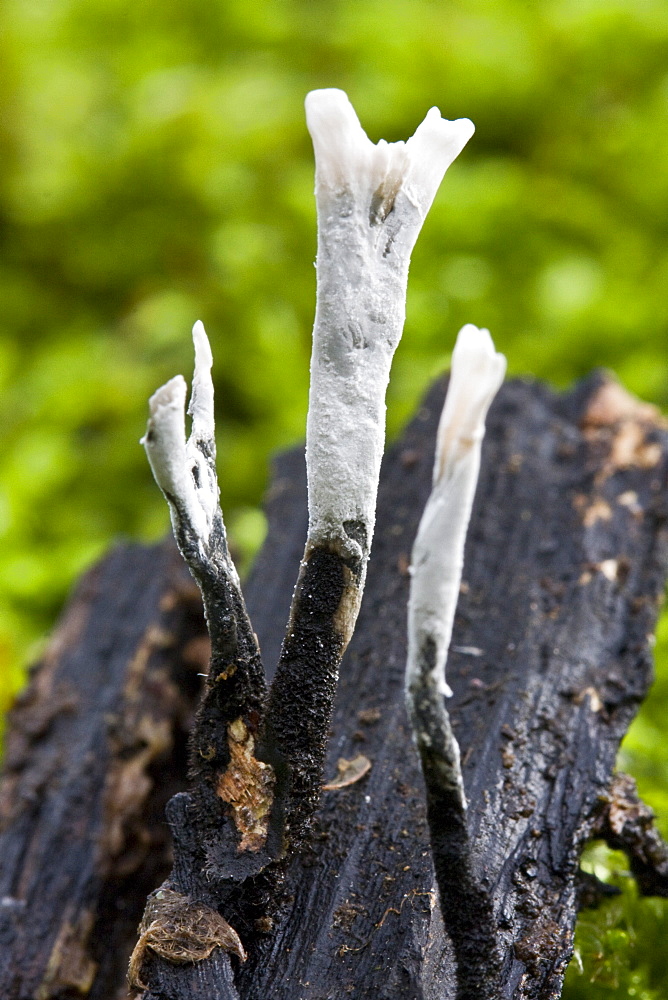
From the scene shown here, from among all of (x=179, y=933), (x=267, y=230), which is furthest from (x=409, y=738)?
(x=267, y=230)

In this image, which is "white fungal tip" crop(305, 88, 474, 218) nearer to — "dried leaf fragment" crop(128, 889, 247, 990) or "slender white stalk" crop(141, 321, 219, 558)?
"slender white stalk" crop(141, 321, 219, 558)

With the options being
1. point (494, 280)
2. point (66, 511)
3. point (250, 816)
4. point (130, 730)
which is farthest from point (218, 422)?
point (250, 816)

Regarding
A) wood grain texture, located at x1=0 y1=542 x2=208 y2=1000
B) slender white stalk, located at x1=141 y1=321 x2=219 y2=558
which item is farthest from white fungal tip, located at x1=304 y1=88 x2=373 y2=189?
wood grain texture, located at x1=0 y1=542 x2=208 y2=1000

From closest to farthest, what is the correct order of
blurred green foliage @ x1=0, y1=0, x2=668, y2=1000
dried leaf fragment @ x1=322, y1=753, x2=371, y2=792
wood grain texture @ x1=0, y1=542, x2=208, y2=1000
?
dried leaf fragment @ x1=322, y1=753, x2=371, y2=792, wood grain texture @ x1=0, y1=542, x2=208, y2=1000, blurred green foliage @ x1=0, y1=0, x2=668, y2=1000

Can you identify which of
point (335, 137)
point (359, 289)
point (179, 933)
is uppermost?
point (335, 137)

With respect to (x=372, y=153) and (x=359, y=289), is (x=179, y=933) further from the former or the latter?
(x=372, y=153)

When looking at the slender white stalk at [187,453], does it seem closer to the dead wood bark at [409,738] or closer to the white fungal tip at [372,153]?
the white fungal tip at [372,153]
